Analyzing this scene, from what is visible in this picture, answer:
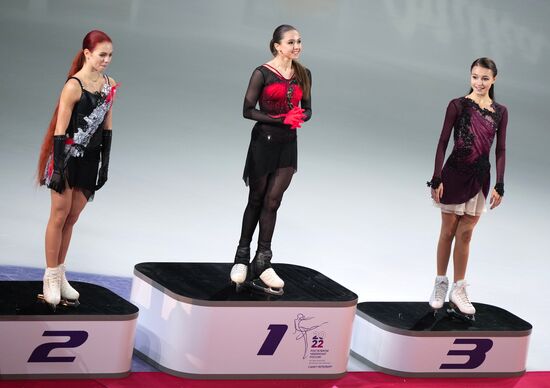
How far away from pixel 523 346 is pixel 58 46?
36.9 feet

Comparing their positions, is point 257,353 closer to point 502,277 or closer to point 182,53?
point 502,277

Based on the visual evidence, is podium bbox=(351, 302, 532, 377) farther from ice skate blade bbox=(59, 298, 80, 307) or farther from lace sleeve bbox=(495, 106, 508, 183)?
ice skate blade bbox=(59, 298, 80, 307)

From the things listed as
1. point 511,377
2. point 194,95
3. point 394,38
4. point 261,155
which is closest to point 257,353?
point 261,155

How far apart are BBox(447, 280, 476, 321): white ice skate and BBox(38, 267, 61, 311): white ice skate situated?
8.97 ft

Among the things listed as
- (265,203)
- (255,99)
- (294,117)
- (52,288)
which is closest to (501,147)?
(294,117)

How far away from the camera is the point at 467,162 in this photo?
762 centimetres

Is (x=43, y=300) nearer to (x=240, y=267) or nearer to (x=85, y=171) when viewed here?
(x=85, y=171)

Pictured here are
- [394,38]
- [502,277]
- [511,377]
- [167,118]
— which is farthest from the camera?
[394,38]

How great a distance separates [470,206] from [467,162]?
301 millimetres

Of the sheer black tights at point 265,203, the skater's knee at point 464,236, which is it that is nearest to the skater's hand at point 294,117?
the sheer black tights at point 265,203

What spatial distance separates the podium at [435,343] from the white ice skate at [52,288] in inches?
83.8

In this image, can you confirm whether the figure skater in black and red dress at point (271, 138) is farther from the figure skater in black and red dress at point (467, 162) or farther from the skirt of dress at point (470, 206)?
the skirt of dress at point (470, 206)

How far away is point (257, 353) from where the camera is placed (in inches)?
276

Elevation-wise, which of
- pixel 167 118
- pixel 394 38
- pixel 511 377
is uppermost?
pixel 394 38
